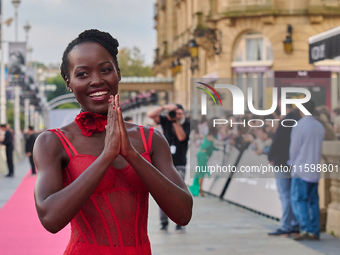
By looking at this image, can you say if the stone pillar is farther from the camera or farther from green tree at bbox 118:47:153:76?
green tree at bbox 118:47:153:76

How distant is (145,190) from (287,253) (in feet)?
21.2

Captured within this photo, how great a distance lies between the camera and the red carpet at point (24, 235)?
714 cm

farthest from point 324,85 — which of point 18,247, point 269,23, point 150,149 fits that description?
point 269,23

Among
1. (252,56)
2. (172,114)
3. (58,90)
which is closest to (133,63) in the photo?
(58,90)

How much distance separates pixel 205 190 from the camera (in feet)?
53.2

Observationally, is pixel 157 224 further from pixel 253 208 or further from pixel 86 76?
pixel 86 76

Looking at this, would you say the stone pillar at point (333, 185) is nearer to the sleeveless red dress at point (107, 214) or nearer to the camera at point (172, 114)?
the camera at point (172, 114)

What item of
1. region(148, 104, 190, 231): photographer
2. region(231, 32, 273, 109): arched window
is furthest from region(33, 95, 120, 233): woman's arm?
region(231, 32, 273, 109): arched window

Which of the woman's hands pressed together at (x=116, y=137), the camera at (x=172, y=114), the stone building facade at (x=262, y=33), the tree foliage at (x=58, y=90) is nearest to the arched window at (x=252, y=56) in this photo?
the stone building facade at (x=262, y=33)

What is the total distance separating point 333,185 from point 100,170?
8.58 meters

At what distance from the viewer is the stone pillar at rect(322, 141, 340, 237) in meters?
9.77

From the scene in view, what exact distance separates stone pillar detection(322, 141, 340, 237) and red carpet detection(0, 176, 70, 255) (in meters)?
4.48

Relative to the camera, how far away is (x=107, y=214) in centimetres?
230

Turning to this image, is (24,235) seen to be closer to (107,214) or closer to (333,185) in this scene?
(333,185)
